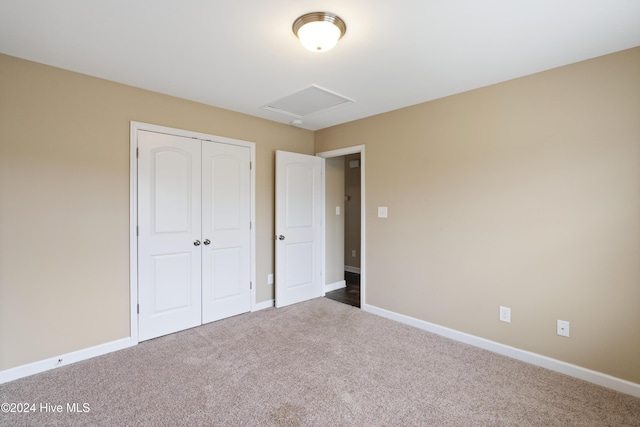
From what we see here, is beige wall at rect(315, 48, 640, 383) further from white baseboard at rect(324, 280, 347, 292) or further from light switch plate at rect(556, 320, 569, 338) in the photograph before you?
white baseboard at rect(324, 280, 347, 292)

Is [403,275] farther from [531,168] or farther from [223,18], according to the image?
[223,18]

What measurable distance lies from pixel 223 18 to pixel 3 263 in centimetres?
236

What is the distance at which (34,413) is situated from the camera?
184 centimetres

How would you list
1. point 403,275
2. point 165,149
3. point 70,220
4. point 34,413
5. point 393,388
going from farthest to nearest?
1. point 403,275
2. point 165,149
3. point 70,220
4. point 393,388
5. point 34,413

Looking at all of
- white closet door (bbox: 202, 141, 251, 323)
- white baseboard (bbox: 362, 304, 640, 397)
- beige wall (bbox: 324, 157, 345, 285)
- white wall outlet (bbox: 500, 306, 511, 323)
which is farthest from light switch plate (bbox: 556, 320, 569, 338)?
white closet door (bbox: 202, 141, 251, 323)

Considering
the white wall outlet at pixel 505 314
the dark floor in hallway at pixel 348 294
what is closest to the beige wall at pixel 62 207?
the dark floor in hallway at pixel 348 294

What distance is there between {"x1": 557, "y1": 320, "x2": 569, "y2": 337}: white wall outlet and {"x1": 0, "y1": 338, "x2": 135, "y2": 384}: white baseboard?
12.0ft

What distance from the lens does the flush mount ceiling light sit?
1723 millimetres

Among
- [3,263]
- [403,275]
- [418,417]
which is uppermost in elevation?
[3,263]

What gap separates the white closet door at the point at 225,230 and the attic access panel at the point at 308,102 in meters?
0.67

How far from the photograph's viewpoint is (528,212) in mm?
2461

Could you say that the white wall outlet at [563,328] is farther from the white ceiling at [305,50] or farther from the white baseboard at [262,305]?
the white baseboard at [262,305]

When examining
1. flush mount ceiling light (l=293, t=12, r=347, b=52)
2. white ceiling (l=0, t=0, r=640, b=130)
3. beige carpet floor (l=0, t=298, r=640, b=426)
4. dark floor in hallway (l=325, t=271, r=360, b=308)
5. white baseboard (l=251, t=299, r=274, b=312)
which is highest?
white ceiling (l=0, t=0, r=640, b=130)

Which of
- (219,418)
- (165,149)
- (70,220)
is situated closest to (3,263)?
(70,220)
